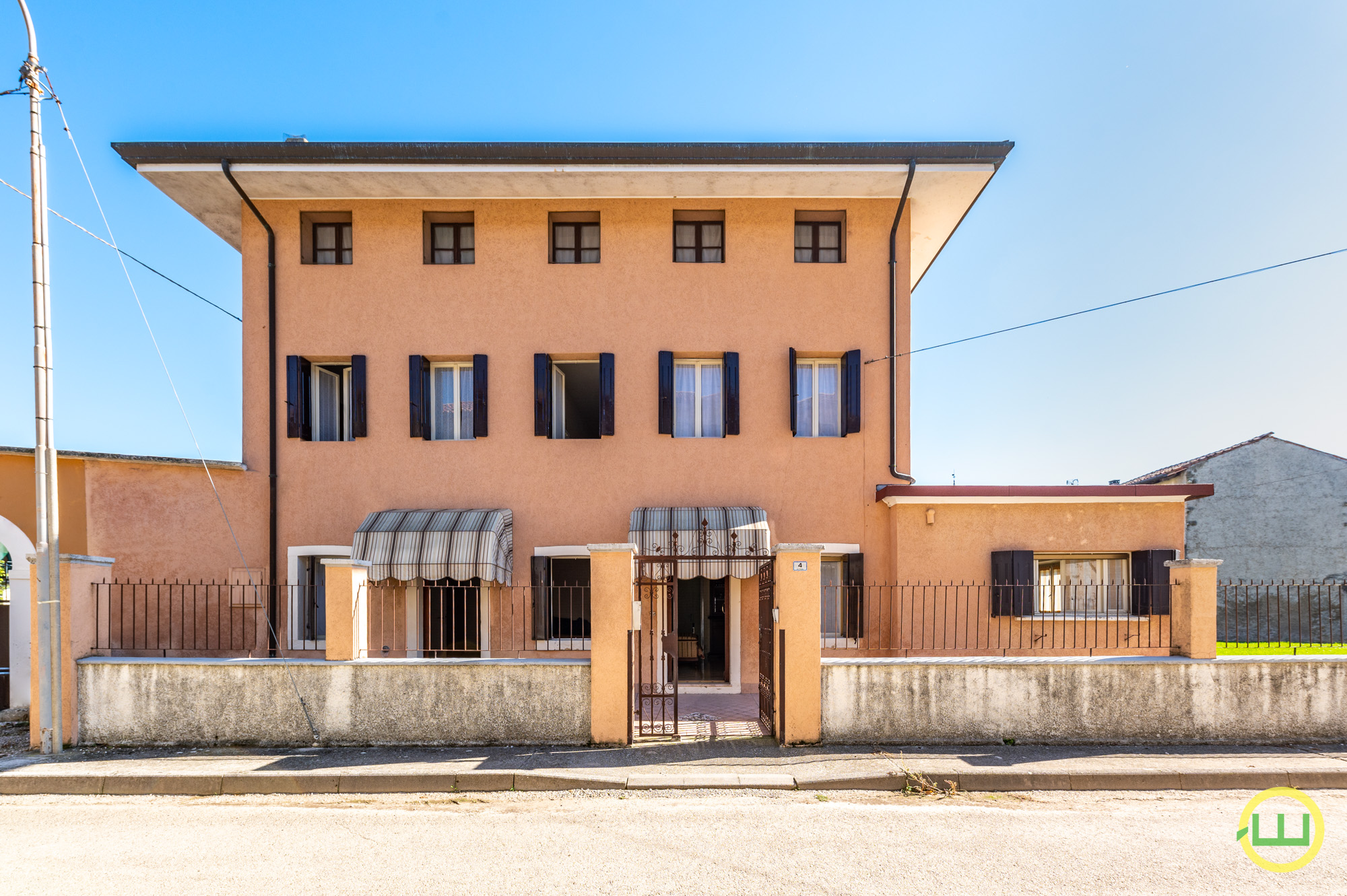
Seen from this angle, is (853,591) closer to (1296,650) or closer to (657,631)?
(657,631)

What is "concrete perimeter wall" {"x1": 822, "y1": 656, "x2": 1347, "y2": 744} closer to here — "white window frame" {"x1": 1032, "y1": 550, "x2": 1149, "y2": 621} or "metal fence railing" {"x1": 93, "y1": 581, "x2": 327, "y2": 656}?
"white window frame" {"x1": 1032, "y1": 550, "x2": 1149, "y2": 621}

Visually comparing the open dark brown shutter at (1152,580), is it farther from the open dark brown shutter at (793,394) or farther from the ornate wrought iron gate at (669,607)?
the ornate wrought iron gate at (669,607)

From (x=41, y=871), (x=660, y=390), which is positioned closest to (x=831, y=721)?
(x=660, y=390)

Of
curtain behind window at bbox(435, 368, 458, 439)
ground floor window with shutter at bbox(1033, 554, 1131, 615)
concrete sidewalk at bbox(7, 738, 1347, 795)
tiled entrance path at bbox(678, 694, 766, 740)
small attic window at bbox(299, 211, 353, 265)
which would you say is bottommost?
tiled entrance path at bbox(678, 694, 766, 740)

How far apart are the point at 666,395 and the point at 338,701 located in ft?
21.2

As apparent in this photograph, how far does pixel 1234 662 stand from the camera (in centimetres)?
789

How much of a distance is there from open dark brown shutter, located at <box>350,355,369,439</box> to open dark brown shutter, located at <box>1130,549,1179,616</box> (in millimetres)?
12450

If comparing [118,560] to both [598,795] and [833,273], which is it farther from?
[833,273]

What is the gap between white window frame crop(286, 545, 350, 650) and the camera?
38.0 ft

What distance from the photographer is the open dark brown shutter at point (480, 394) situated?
38.8ft

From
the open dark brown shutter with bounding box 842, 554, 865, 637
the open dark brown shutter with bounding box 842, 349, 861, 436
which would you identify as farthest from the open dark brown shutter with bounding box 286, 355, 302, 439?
the open dark brown shutter with bounding box 842, 554, 865, 637

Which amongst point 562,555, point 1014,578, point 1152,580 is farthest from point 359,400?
point 1152,580

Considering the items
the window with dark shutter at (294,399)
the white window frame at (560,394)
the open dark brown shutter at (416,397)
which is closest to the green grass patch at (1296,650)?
the white window frame at (560,394)

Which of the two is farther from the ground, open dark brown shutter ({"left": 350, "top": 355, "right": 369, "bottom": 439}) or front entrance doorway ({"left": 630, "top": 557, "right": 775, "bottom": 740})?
open dark brown shutter ({"left": 350, "top": 355, "right": 369, "bottom": 439})
